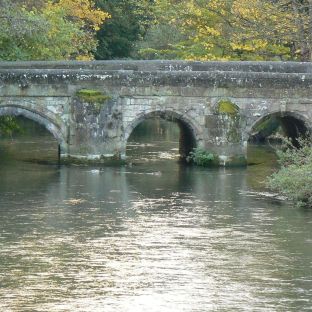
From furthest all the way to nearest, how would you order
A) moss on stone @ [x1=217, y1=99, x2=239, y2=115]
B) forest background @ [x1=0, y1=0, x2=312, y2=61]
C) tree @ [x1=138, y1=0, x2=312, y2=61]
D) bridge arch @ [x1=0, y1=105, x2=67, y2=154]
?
tree @ [x1=138, y1=0, x2=312, y2=61], forest background @ [x1=0, y1=0, x2=312, y2=61], moss on stone @ [x1=217, y1=99, x2=239, y2=115], bridge arch @ [x1=0, y1=105, x2=67, y2=154]

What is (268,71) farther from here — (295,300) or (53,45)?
(295,300)

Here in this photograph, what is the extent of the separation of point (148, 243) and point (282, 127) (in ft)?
74.9

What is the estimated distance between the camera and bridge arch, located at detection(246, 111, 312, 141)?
42.2 meters

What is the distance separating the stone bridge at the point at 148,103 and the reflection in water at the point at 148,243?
75.4 inches

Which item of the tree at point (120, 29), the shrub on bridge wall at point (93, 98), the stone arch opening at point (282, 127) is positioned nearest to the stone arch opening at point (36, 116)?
the shrub on bridge wall at point (93, 98)

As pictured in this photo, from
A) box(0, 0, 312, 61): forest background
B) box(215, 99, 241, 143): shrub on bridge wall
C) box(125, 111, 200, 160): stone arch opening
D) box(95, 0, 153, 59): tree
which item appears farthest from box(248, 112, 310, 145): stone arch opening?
box(95, 0, 153, 59): tree

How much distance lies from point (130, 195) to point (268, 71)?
10.8 meters

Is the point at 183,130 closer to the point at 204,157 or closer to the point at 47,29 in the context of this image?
the point at 204,157

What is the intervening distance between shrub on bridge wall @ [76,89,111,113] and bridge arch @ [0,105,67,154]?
4.46 feet

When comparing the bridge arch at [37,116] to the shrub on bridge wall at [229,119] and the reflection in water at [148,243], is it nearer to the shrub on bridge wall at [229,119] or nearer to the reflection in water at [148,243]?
the reflection in water at [148,243]

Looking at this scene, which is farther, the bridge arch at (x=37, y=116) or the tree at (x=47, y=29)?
the bridge arch at (x=37, y=116)

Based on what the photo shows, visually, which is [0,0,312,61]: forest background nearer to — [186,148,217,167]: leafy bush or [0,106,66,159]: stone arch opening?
[0,106,66,159]: stone arch opening

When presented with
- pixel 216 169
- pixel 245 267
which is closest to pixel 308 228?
pixel 245 267

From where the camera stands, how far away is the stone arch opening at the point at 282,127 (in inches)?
1669
